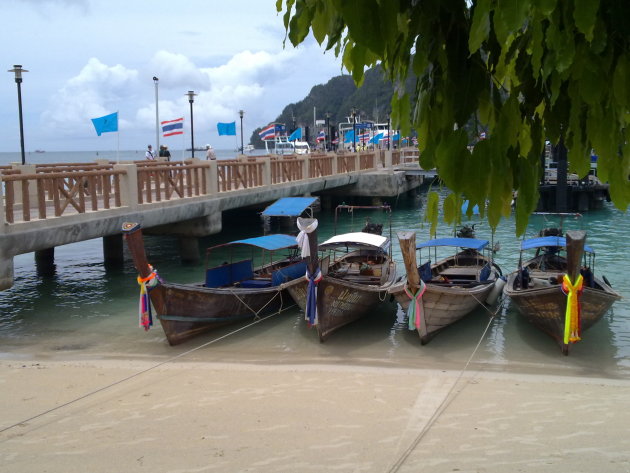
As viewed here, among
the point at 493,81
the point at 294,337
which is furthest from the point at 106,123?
the point at 493,81

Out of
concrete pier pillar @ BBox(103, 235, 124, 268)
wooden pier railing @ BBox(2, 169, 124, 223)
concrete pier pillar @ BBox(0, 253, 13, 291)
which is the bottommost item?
concrete pier pillar @ BBox(103, 235, 124, 268)

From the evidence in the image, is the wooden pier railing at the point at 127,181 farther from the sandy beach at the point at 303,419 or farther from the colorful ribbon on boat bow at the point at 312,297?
the colorful ribbon on boat bow at the point at 312,297

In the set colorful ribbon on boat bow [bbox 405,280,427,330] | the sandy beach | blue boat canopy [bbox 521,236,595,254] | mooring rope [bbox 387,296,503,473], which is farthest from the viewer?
blue boat canopy [bbox 521,236,595,254]

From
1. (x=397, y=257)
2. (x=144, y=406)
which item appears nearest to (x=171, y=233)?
(x=397, y=257)

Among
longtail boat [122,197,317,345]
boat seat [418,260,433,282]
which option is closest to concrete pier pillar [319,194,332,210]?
longtail boat [122,197,317,345]

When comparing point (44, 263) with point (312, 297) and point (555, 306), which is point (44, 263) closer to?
point (312, 297)

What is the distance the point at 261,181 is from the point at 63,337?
12668mm

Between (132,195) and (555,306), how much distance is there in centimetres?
1117

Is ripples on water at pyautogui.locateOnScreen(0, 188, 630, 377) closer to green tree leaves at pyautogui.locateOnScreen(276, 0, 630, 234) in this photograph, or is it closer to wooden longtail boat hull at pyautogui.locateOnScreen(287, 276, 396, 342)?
wooden longtail boat hull at pyautogui.locateOnScreen(287, 276, 396, 342)

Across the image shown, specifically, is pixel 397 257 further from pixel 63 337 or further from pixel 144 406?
pixel 144 406

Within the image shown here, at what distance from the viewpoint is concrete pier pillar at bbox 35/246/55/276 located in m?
21.5

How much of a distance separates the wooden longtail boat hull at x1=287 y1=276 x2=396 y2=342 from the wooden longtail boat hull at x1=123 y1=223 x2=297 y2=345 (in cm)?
106

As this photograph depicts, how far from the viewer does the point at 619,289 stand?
57.7ft

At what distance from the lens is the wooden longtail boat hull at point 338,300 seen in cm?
1290
